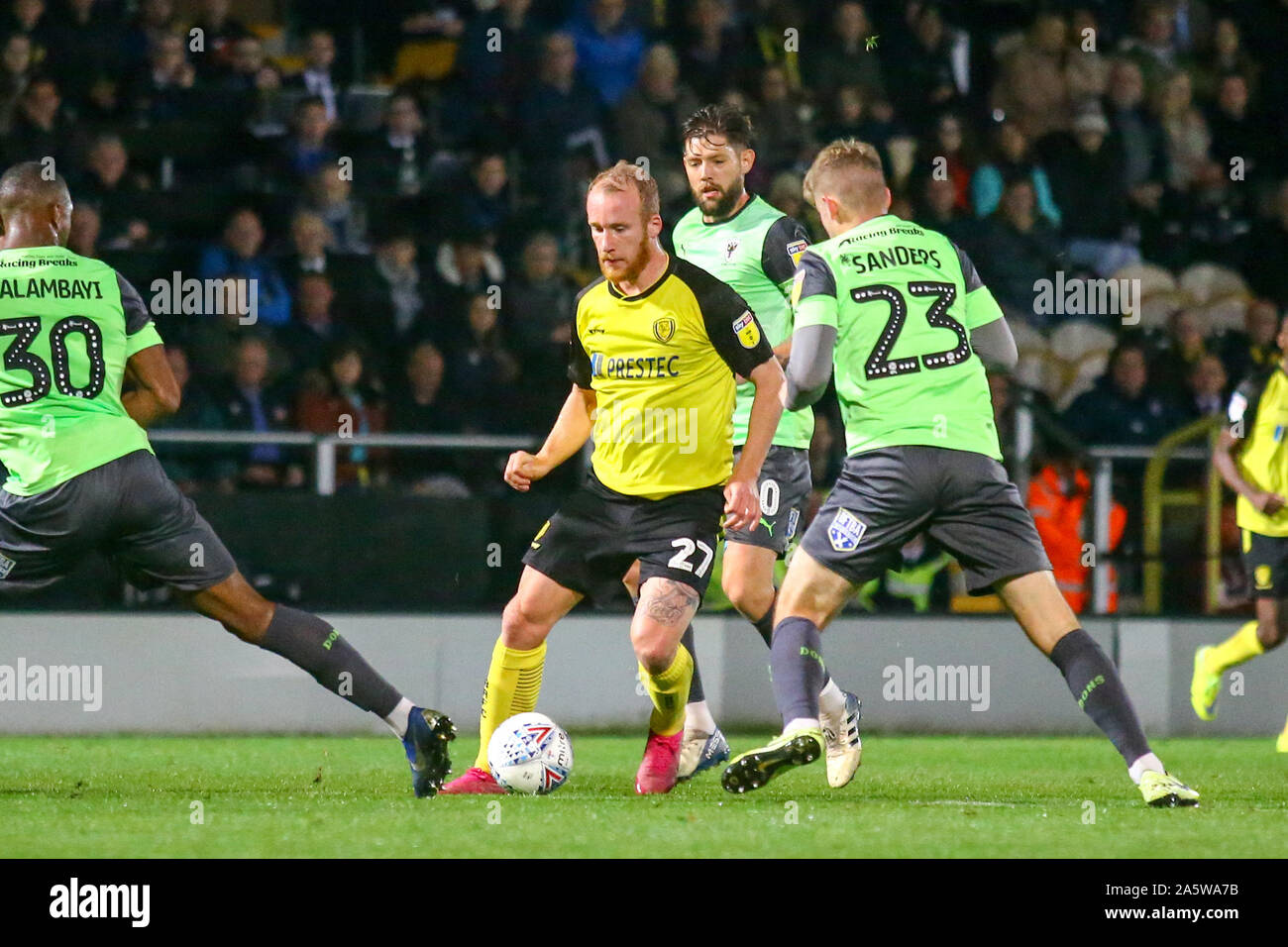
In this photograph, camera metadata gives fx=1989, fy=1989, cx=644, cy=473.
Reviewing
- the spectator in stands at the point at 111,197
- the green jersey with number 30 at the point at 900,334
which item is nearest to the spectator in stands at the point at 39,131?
the spectator in stands at the point at 111,197

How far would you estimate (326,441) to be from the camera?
32.7 ft

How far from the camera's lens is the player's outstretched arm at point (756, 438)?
19.7ft

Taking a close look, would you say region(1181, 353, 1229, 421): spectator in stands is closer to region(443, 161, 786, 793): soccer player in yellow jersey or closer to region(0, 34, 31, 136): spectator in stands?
region(443, 161, 786, 793): soccer player in yellow jersey

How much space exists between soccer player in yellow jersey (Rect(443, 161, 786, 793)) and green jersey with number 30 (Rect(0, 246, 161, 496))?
4.32ft

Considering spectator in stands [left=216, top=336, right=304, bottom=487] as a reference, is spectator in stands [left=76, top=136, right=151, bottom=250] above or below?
above

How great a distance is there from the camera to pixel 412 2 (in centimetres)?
1345

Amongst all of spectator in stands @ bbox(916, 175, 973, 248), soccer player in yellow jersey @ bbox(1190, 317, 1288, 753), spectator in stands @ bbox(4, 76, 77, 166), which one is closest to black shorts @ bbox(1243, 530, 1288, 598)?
soccer player in yellow jersey @ bbox(1190, 317, 1288, 753)

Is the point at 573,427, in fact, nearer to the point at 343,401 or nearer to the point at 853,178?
the point at 853,178

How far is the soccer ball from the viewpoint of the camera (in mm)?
6270

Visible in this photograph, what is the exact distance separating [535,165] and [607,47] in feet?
3.86

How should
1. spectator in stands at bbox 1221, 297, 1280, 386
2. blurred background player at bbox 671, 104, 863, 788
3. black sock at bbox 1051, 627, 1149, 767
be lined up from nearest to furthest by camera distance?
1. black sock at bbox 1051, 627, 1149, 767
2. blurred background player at bbox 671, 104, 863, 788
3. spectator in stands at bbox 1221, 297, 1280, 386

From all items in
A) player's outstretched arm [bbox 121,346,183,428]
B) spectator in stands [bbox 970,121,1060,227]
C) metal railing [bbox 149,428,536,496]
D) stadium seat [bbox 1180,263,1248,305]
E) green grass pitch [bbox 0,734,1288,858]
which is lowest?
green grass pitch [bbox 0,734,1288,858]

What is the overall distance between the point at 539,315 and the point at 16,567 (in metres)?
5.40
